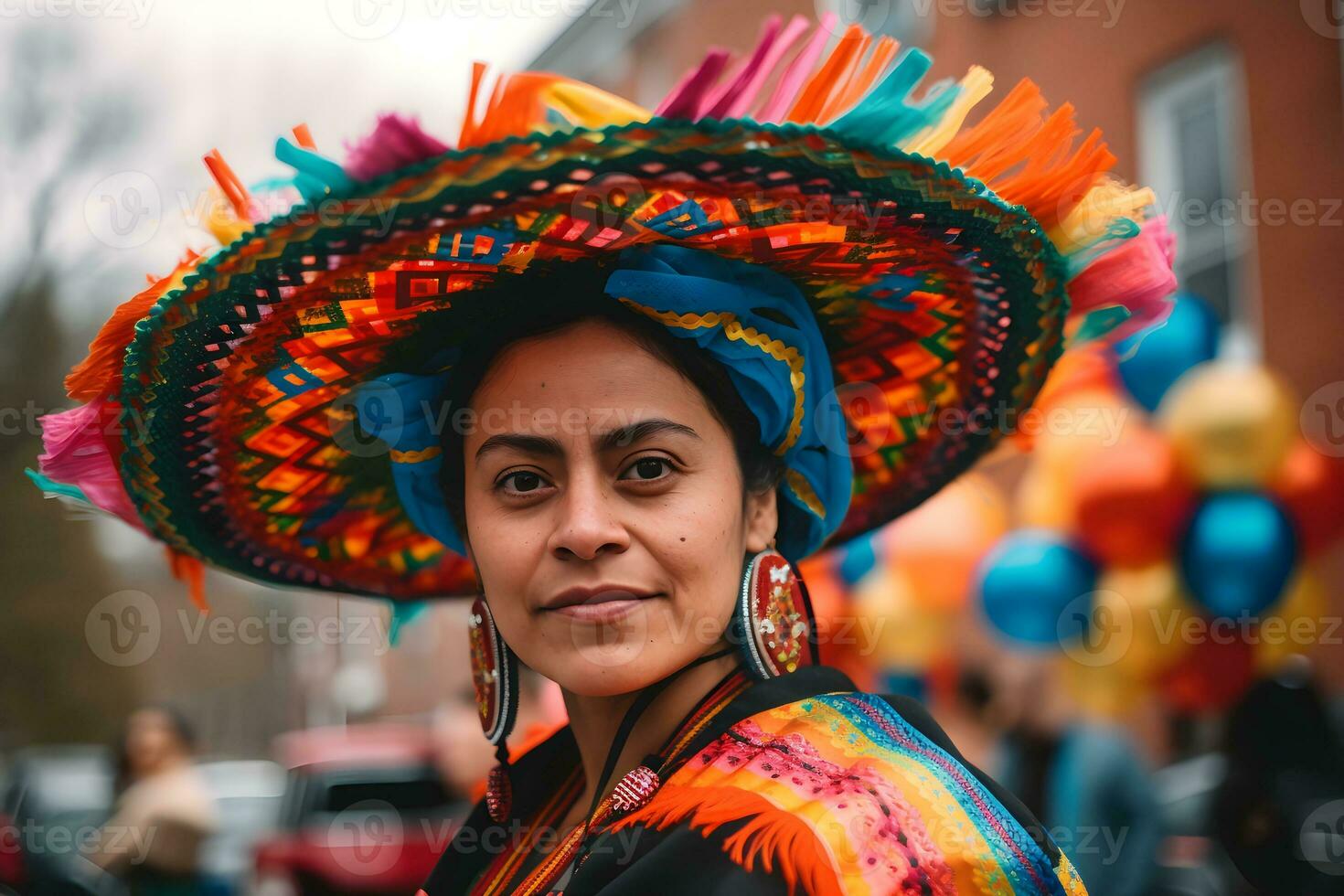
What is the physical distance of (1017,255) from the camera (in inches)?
70.4

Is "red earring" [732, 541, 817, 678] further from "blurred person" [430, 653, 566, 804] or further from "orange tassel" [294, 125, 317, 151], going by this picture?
"blurred person" [430, 653, 566, 804]

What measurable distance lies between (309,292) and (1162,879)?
393 centimetres

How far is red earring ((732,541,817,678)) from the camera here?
69.7 inches

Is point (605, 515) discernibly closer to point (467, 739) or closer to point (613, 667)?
point (613, 667)

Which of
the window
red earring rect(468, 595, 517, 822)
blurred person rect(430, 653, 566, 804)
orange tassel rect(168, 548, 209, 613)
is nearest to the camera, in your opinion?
red earring rect(468, 595, 517, 822)

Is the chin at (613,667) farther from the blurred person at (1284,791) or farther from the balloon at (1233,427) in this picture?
the balloon at (1233,427)

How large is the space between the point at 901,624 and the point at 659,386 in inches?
168

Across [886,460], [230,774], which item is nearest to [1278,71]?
[886,460]

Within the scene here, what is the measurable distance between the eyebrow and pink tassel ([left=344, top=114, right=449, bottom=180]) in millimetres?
482

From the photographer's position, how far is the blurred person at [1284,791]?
3781 mm

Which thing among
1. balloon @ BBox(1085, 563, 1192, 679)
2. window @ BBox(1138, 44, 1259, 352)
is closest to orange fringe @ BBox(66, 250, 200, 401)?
balloon @ BBox(1085, 563, 1192, 679)

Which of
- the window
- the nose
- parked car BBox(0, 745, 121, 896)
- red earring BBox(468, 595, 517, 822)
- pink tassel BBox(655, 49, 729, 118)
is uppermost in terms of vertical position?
the window

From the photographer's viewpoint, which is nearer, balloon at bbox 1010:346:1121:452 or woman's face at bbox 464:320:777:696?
woman's face at bbox 464:320:777:696

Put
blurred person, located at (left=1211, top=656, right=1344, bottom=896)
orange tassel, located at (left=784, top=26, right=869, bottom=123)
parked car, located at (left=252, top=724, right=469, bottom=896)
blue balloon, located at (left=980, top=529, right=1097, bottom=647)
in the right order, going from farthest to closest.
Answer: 1. parked car, located at (left=252, top=724, right=469, bottom=896)
2. blue balloon, located at (left=980, top=529, right=1097, bottom=647)
3. blurred person, located at (left=1211, top=656, right=1344, bottom=896)
4. orange tassel, located at (left=784, top=26, right=869, bottom=123)
